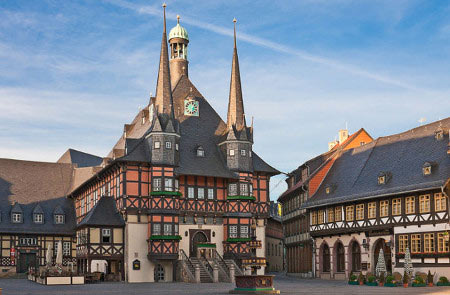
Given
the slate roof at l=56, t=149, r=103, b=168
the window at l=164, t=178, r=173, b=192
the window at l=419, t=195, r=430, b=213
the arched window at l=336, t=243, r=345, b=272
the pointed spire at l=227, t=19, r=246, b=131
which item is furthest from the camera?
the slate roof at l=56, t=149, r=103, b=168

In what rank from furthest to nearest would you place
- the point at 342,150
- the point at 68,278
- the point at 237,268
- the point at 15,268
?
the point at 15,268, the point at 342,150, the point at 237,268, the point at 68,278

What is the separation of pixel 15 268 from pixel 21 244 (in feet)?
8.79

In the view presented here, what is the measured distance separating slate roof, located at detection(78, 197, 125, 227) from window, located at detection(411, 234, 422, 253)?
23.7 meters

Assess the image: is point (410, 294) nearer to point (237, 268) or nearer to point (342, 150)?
point (237, 268)

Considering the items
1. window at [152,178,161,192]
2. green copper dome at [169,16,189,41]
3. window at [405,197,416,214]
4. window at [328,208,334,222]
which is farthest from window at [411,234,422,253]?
green copper dome at [169,16,189,41]

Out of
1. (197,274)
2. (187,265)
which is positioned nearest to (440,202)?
(197,274)

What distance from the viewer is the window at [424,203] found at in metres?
49.2

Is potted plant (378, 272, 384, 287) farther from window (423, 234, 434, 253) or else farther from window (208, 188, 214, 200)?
window (208, 188, 214, 200)

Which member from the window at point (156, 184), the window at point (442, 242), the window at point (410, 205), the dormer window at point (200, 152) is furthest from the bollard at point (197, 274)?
the window at point (442, 242)

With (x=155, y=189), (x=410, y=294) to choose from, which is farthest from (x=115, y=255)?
(x=410, y=294)

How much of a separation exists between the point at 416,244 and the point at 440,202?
3.88 m

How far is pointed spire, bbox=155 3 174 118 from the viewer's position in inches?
2400

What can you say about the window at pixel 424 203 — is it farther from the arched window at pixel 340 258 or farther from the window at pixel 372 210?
the arched window at pixel 340 258

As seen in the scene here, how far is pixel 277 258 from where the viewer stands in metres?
107
